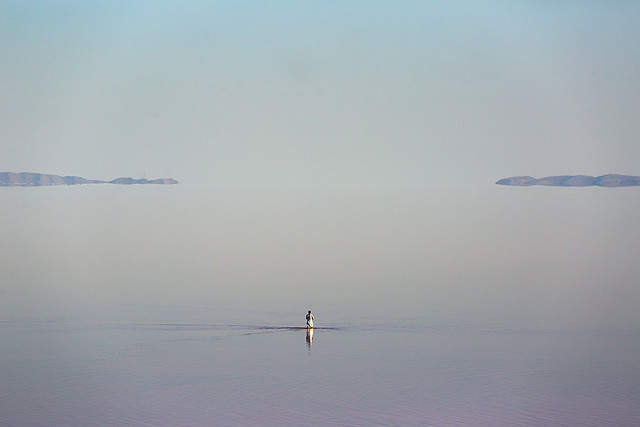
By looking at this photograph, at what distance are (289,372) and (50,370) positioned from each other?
7.51 m

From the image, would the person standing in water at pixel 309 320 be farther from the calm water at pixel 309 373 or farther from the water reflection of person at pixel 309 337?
the calm water at pixel 309 373

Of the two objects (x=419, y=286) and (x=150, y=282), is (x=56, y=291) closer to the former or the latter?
(x=150, y=282)

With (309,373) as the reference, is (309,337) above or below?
above

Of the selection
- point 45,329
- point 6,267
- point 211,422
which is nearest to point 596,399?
point 211,422

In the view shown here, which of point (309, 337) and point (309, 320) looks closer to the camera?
point (309, 337)

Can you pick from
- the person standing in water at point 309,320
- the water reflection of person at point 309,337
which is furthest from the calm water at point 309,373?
the person standing in water at point 309,320

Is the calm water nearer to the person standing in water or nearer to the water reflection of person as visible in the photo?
the water reflection of person

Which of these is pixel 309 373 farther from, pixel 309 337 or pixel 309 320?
pixel 309 320

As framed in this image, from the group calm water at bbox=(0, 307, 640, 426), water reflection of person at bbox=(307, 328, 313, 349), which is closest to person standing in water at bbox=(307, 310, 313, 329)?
water reflection of person at bbox=(307, 328, 313, 349)

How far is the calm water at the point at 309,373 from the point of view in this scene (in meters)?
27.8

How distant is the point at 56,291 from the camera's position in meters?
47.9

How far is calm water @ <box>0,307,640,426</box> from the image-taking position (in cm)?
2780

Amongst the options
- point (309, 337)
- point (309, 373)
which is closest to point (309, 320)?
point (309, 337)

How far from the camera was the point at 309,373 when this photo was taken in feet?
106
